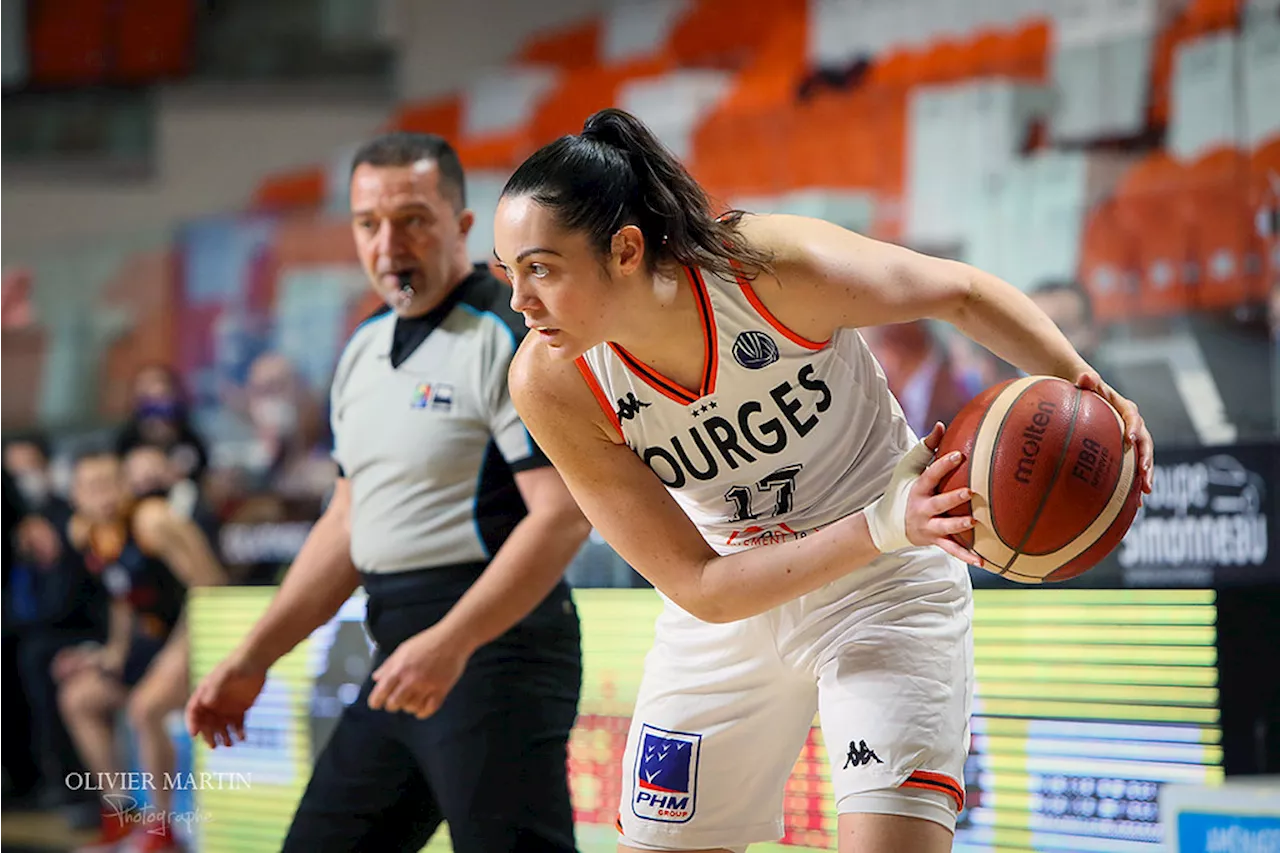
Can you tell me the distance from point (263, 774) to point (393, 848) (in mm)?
2647

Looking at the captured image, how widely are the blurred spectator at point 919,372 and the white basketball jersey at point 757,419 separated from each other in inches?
133

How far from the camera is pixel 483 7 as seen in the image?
1253 centimetres

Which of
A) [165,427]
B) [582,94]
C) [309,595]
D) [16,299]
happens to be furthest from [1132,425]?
[16,299]

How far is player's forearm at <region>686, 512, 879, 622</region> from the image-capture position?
7.47 ft

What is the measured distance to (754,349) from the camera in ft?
8.12

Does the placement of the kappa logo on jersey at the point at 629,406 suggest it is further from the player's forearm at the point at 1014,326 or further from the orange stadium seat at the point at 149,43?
the orange stadium seat at the point at 149,43

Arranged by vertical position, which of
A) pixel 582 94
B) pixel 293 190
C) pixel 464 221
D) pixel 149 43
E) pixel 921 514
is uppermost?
pixel 149 43

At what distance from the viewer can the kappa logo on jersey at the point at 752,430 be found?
2512mm

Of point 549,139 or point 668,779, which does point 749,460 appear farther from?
point 549,139

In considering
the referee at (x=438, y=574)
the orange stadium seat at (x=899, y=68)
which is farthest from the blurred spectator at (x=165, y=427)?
the referee at (x=438, y=574)

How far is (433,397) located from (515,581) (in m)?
0.49

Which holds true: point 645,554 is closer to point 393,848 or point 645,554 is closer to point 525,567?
point 525,567

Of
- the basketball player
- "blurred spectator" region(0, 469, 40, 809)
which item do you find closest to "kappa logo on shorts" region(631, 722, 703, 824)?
the basketball player

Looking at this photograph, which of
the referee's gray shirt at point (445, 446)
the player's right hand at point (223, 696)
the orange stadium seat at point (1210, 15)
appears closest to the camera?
the referee's gray shirt at point (445, 446)
